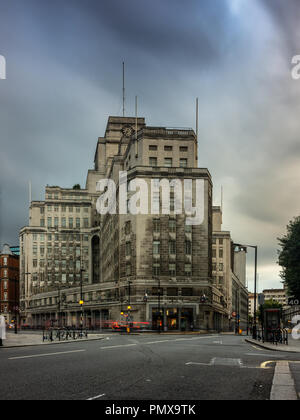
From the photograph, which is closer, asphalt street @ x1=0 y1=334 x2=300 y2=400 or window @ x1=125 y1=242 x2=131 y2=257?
asphalt street @ x1=0 y1=334 x2=300 y2=400

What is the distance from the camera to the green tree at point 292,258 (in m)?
51.4

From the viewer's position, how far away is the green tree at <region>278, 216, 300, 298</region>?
51.4 metres

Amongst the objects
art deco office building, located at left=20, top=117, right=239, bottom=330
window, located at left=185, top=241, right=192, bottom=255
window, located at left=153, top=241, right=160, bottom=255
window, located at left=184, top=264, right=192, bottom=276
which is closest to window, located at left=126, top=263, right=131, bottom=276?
art deco office building, located at left=20, top=117, right=239, bottom=330

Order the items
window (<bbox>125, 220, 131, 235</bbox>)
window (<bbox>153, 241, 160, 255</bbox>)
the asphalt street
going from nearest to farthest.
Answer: the asphalt street → window (<bbox>153, 241, 160, 255</bbox>) → window (<bbox>125, 220, 131, 235</bbox>)

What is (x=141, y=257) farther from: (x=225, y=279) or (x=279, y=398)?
(x=279, y=398)

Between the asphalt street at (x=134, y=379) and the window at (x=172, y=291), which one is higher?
the asphalt street at (x=134, y=379)

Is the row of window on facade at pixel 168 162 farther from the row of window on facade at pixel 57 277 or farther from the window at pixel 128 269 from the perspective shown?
the row of window on facade at pixel 57 277

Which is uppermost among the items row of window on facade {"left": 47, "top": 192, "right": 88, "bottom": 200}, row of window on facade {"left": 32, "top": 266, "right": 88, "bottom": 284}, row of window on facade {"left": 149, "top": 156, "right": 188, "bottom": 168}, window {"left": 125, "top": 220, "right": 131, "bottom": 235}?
row of window on facade {"left": 149, "top": 156, "right": 188, "bottom": 168}

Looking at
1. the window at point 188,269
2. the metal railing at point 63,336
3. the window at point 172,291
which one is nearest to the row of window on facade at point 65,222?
the window at point 188,269

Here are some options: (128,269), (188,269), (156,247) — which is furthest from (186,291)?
(128,269)

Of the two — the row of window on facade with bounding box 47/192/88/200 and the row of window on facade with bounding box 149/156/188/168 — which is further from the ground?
the row of window on facade with bounding box 149/156/188/168

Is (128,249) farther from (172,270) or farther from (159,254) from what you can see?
(172,270)

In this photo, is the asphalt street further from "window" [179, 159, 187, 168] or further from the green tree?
"window" [179, 159, 187, 168]

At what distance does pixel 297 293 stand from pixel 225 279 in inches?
3828
